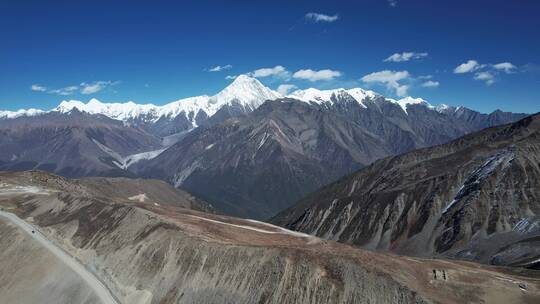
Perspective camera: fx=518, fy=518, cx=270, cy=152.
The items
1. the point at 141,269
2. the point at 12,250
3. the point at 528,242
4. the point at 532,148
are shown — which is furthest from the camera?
the point at 532,148

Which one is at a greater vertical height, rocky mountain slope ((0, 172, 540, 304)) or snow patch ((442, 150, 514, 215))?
snow patch ((442, 150, 514, 215))

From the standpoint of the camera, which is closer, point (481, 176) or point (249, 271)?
point (249, 271)

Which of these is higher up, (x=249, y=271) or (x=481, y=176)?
(x=481, y=176)

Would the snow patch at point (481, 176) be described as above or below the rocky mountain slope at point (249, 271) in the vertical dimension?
above

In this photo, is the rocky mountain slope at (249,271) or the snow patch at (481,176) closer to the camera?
the rocky mountain slope at (249,271)

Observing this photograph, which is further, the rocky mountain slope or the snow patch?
the snow patch

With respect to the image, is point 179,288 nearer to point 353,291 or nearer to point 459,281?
point 353,291

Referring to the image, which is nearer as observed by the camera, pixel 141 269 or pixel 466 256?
pixel 141 269

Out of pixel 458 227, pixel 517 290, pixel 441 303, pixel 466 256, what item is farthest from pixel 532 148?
pixel 441 303
